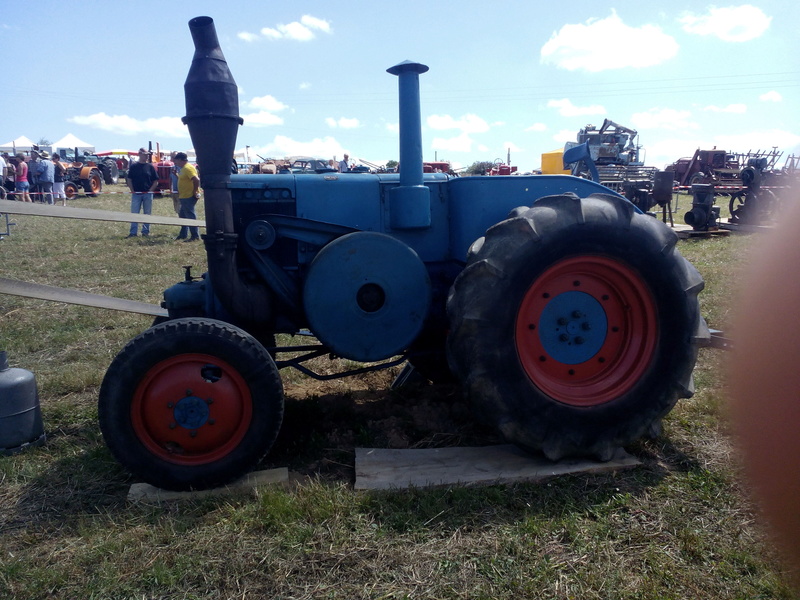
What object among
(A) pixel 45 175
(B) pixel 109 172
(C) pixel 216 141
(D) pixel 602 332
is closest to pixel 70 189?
(A) pixel 45 175

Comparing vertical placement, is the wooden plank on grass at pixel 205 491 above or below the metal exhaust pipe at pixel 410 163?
below

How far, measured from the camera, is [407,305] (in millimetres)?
3504

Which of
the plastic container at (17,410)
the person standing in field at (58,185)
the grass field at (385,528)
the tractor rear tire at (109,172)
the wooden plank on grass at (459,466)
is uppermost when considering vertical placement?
the tractor rear tire at (109,172)

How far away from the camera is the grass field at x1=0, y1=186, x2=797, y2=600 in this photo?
7.78ft

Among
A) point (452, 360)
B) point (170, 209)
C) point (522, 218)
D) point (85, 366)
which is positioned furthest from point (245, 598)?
point (170, 209)

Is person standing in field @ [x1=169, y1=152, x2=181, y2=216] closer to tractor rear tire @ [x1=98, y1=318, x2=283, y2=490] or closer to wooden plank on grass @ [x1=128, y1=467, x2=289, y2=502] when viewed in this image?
tractor rear tire @ [x1=98, y1=318, x2=283, y2=490]

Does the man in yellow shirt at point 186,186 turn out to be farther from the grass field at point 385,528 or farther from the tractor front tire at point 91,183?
the tractor front tire at point 91,183

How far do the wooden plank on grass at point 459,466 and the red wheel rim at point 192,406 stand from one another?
688mm

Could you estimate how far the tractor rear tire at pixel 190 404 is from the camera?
295cm

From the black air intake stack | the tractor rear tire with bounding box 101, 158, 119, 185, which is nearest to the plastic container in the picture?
the black air intake stack

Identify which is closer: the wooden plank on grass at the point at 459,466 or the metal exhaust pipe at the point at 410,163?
the wooden plank on grass at the point at 459,466

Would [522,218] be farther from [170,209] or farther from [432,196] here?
[170,209]

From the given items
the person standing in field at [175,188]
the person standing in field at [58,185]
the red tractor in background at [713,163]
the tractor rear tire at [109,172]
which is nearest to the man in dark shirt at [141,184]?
the person standing in field at [175,188]

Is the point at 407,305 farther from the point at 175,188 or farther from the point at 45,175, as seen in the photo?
the point at 45,175
